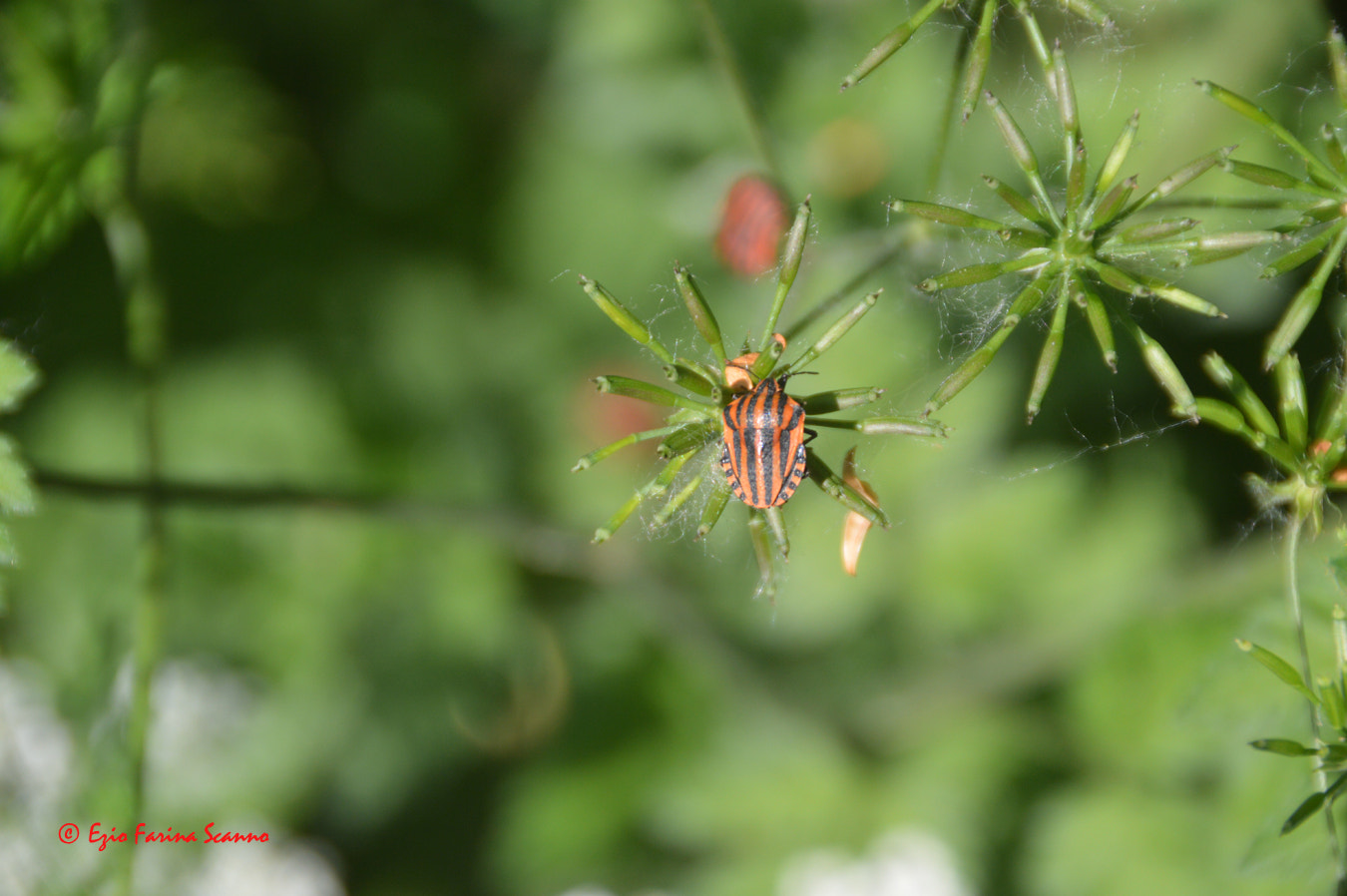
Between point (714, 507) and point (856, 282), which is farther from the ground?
point (856, 282)

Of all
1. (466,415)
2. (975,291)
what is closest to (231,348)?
(466,415)

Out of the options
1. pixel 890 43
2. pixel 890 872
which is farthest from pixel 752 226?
pixel 890 872

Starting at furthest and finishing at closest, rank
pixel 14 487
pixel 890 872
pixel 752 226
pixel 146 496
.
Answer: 1. pixel 890 872
2. pixel 752 226
3. pixel 146 496
4. pixel 14 487

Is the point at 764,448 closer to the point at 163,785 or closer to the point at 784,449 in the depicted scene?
the point at 784,449

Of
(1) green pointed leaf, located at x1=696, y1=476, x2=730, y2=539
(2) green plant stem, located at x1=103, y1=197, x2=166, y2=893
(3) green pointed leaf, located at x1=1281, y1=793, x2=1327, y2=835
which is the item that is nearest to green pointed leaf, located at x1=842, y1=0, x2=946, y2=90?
(1) green pointed leaf, located at x1=696, y1=476, x2=730, y2=539

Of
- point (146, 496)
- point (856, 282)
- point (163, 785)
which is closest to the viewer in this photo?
point (856, 282)

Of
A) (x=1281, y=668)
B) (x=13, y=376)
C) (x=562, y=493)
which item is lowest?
(x=1281, y=668)

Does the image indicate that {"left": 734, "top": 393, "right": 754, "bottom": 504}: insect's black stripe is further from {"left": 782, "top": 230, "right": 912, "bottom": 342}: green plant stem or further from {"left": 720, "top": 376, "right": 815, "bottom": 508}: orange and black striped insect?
{"left": 782, "top": 230, "right": 912, "bottom": 342}: green plant stem

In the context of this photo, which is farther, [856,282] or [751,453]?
[856,282]
